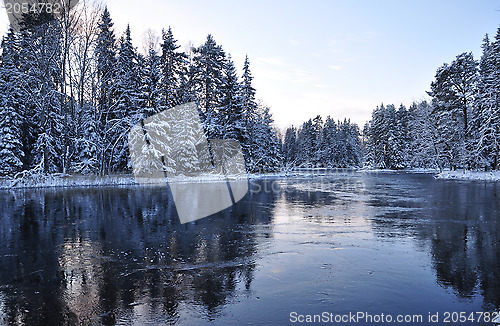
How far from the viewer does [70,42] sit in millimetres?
33875

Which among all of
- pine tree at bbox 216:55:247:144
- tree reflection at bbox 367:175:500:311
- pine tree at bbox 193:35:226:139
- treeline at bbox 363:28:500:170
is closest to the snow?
pine tree at bbox 216:55:247:144

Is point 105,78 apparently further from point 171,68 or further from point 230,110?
point 230,110

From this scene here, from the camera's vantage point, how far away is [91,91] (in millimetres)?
38469

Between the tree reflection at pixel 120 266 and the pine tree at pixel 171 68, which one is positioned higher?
the pine tree at pixel 171 68

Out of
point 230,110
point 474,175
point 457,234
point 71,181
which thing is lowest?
point 457,234

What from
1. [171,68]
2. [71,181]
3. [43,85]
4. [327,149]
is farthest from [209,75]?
[327,149]

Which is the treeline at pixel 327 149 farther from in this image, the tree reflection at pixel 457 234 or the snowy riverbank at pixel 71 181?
the tree reflection at pixel 457 234

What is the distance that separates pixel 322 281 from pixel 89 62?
3651 centimetres

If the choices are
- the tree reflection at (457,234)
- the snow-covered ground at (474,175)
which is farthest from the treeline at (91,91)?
the tree reflection at (457,234)

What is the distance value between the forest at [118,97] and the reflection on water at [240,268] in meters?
25.5

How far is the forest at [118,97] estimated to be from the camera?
33969 millimetres

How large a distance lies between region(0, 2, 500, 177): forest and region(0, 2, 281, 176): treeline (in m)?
0.13

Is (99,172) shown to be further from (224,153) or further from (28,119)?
(224,153)

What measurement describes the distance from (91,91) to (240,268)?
37373mm
